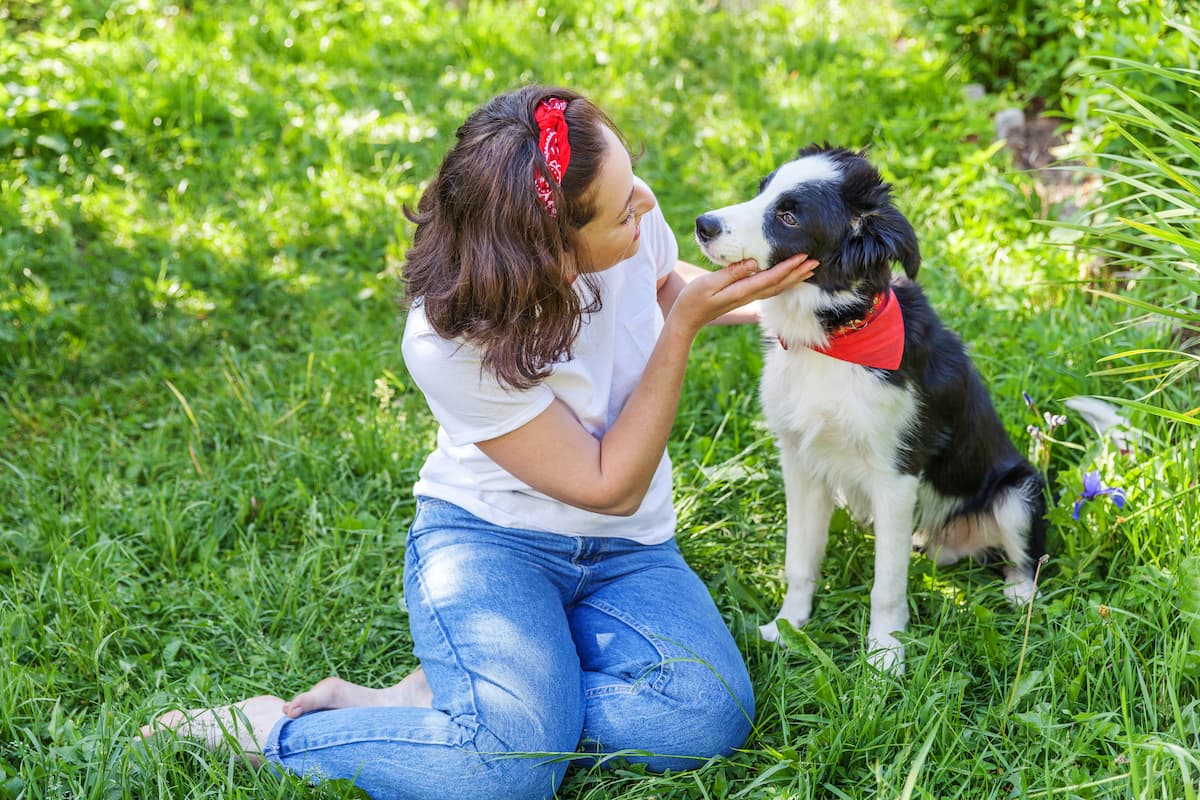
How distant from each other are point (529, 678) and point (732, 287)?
2.92 feet

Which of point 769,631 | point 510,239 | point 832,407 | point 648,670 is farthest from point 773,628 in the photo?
point 510,239

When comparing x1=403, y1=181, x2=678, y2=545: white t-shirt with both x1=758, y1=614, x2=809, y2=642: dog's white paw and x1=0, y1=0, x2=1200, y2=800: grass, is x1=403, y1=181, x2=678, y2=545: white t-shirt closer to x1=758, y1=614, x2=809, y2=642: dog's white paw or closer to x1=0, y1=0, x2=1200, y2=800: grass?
x1=758, y1=614, x2=809, y2=642: dog's white paw

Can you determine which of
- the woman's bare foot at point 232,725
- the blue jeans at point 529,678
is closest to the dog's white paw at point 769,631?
the blue jeans at point 529,678

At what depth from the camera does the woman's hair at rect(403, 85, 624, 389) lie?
2080 millimetres

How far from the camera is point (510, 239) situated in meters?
2.10

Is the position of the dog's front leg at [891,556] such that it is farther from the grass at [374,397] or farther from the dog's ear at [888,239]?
the dog's ear at [888,239]

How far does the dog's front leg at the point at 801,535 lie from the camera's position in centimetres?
260

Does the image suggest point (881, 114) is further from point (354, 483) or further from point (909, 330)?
point (354, 483)

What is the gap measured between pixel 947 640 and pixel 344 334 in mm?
2382

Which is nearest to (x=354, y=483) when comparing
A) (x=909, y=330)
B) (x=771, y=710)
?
(x=771, y=710)

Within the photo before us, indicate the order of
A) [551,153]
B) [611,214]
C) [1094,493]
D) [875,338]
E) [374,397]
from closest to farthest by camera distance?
[551,153] → [611,214] → [875,338] → [1094,493] → [374,397]

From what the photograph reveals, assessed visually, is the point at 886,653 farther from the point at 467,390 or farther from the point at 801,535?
the point at 467,390

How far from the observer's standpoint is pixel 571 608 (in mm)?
2490

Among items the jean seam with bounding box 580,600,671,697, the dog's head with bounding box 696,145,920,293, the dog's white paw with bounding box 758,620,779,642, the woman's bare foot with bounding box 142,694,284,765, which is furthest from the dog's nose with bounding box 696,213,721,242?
the woman's bare foot with bounding box 142,694,284,765
